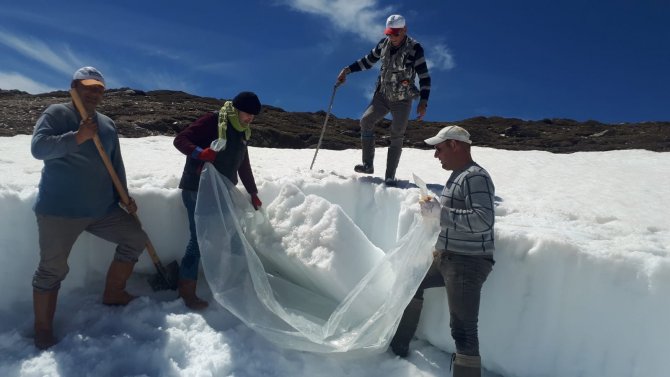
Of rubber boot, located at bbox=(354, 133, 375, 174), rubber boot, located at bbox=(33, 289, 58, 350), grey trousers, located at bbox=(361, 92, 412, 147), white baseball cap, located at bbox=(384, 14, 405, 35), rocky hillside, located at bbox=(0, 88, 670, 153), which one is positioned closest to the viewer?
rubber boot, located at bbox=(33, 289, 58, 350)

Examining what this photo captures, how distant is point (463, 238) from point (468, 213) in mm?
205

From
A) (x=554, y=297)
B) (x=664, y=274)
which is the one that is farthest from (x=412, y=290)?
(x=664, y=274)

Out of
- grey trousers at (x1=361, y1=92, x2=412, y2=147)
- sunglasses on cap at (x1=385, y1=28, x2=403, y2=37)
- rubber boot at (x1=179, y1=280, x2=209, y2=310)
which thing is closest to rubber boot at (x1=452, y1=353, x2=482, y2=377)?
rubber boot at (x1=179, y1=280, x2=209, y2=310)

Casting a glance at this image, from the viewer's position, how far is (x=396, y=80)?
4.55 meters

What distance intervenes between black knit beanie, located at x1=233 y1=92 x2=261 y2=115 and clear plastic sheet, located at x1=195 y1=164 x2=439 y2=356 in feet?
1.69

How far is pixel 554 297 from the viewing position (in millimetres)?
2945

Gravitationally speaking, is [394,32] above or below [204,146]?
above

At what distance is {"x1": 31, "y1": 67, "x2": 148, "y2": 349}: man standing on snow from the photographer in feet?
8.75

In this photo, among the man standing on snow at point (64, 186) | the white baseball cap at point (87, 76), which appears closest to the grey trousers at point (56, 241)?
the man standing on snow at point (64, 186)

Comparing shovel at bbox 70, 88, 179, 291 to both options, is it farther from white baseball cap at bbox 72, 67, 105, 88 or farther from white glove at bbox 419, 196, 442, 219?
white glove at bbox 419, 196, 442, 219

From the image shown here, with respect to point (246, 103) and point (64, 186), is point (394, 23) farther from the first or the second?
point (64, 186)

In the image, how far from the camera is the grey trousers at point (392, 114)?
15.3 ft

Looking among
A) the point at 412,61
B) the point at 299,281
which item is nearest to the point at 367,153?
the point at 412,61

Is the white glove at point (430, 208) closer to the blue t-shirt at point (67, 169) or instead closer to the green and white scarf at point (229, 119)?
the green and white scarf at point (229, 119)
